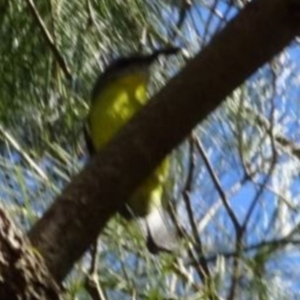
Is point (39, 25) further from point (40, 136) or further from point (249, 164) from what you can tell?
point (249, 164)

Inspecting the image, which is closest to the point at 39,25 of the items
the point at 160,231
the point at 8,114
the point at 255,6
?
the point at 8,114

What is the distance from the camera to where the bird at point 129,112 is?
975 mm

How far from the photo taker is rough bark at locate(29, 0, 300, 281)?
0.57m

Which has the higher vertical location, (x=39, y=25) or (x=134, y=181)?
(x=39, y=25)

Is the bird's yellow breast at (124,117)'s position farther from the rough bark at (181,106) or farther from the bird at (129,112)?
the rough bark at (181,106)

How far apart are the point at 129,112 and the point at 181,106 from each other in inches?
21.0

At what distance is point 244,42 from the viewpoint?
0.58 metres

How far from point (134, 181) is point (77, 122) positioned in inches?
17.9

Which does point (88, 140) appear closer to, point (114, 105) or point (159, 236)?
point (114, 105)

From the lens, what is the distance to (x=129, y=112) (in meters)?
1.11

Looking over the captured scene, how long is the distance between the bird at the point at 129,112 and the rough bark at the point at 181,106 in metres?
0.33

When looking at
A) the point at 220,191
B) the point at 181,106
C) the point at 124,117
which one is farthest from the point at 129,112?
the point at 181,106

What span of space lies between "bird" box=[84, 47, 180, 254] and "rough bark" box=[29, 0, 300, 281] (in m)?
0.33

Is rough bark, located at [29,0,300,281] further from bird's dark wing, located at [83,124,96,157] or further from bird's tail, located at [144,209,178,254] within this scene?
bird's dark wing, located at [83,124,96,157]
